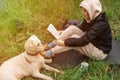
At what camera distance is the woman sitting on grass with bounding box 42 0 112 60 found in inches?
210

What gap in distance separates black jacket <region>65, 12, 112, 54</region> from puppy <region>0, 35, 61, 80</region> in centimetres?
47

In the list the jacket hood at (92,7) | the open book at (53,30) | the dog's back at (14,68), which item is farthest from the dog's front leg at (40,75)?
the jacket hood at (92,7)

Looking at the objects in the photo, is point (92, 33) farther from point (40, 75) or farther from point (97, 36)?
point (40, 75)

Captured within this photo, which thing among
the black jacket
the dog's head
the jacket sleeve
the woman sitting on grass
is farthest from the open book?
the dog's head

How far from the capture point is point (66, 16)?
6.52 meters

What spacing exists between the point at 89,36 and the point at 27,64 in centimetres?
87

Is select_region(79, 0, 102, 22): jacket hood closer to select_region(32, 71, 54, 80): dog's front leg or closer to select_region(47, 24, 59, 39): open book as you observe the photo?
select_region(47, 24, 59, 39): open book

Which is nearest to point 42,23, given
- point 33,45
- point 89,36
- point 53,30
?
point 53,30

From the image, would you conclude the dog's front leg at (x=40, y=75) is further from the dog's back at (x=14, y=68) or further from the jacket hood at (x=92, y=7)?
the jacket hood at (x=92, y=7)

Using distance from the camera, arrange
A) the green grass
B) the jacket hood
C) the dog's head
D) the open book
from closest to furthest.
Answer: the dog's head → the jacket hood → the green grass → the open book

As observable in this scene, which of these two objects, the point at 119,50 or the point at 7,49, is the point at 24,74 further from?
the point at 119,50

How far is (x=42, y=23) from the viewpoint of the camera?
6.33 m

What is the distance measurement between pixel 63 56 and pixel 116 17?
129cm

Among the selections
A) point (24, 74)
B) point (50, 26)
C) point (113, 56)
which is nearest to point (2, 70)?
point (24, 74)
